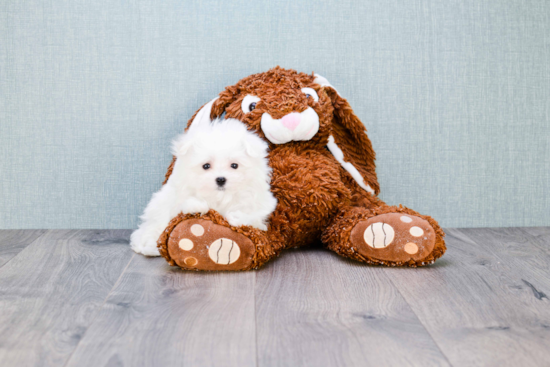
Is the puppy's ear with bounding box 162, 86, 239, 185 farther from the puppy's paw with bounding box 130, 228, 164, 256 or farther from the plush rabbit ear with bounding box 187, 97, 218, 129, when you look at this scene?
the puppy's paw with bounding box 130, 228, 164, 256

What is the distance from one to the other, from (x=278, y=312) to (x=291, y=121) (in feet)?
1.83

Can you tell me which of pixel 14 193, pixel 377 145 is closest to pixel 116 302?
pixel 14 193

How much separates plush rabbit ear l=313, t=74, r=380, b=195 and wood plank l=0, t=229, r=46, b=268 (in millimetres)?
932

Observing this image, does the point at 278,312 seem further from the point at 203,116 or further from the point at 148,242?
the point at 203,116

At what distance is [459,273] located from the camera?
1.13 metres

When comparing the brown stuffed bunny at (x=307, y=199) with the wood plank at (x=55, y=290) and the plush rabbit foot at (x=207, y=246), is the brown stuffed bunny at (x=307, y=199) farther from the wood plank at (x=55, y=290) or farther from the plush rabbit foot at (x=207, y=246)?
the wood plank at (x=55, y=290)

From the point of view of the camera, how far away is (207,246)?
1.10 metres

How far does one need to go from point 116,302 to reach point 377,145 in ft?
3.29

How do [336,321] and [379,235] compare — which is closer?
[336,321]

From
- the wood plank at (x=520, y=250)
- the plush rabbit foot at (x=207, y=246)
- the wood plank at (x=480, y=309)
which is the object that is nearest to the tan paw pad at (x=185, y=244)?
the plush rabbit foot at (x=207, y=246)

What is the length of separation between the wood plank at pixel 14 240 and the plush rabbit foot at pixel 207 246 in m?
0.48

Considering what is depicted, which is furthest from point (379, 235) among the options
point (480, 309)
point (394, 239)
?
point (480, 309)

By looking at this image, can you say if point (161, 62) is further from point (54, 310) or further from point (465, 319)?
point (465, 319)

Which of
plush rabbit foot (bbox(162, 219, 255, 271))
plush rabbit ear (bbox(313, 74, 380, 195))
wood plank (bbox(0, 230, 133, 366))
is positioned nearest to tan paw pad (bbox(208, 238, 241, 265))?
plush rabbit foot (bbox(162, 219, 255, 271))
